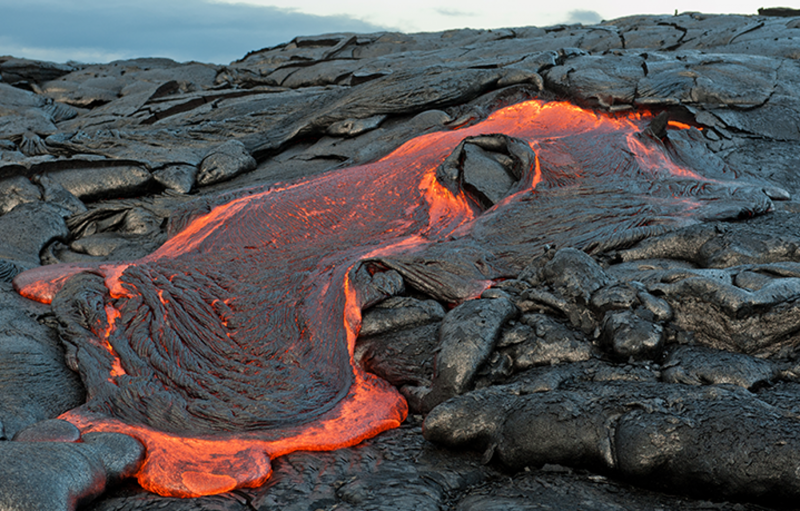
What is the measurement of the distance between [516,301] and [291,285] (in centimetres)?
193

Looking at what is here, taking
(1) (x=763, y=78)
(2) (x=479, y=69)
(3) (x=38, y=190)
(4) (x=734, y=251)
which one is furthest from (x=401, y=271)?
(1) (x=763, y=78)

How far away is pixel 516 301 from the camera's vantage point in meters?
4.02

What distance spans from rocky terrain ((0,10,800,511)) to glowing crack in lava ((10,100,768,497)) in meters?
0.13

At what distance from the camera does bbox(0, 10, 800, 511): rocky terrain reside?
260 centimetres

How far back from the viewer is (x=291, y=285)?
4.75m

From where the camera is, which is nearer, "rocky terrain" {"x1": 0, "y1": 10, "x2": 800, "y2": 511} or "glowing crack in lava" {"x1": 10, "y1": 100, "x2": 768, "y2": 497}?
"rocky terrain" {"x1": 0, "y1": 10, "x2": 800, "y2": 511}

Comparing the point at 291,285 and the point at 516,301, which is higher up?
the point at 516,301

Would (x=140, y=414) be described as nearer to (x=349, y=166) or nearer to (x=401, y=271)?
(x=401, y=271)

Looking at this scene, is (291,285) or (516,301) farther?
(291,285)

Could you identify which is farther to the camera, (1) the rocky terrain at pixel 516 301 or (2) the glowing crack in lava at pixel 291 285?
(2) the glowing crack in lava at pixel 291 285

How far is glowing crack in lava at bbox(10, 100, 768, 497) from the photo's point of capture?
3393 millimetres

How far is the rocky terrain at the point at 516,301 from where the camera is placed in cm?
260

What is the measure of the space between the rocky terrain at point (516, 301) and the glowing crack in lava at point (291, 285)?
0.13 meters

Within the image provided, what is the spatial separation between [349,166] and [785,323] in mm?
4987
